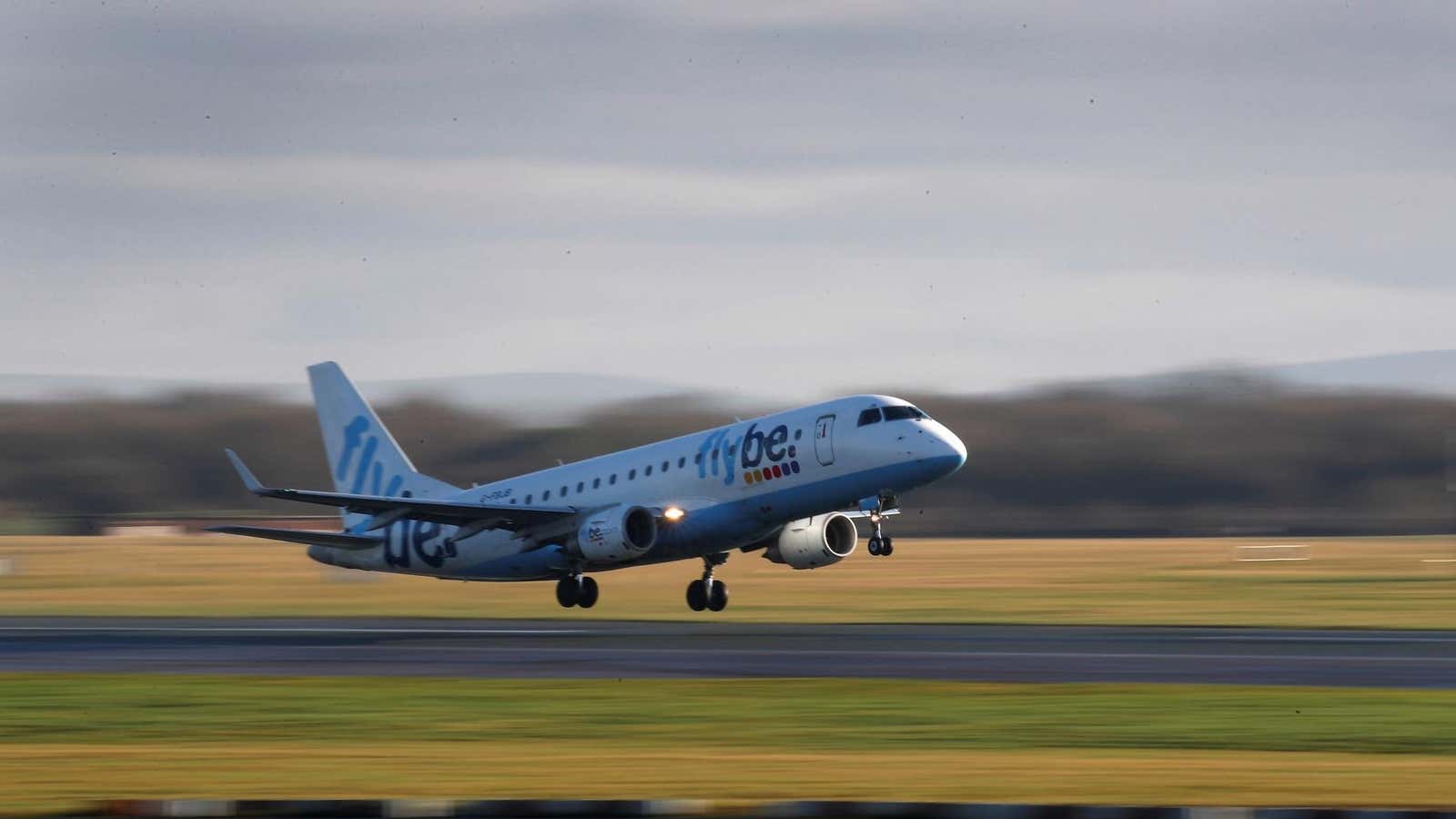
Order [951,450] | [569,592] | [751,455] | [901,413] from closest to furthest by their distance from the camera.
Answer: [951,450], [901,413], [751,455], [569,592]

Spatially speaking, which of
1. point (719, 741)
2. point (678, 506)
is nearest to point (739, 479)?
point (678, 506)

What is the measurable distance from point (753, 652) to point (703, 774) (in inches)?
652

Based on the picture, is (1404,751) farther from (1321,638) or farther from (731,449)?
(731,449)

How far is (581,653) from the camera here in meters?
34.9

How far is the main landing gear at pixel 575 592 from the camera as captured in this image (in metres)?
48.5

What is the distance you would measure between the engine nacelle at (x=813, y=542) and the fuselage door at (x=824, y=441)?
3.50m

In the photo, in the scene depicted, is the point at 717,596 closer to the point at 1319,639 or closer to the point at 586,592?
the point at 586,592

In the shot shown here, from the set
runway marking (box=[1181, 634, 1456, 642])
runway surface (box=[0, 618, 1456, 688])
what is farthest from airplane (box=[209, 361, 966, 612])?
runway marking (box=[1181, 634, 1456, 642])

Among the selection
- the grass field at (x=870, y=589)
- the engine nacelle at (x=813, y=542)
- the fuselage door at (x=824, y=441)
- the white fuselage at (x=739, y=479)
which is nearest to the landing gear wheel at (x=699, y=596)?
the grass field at (x=870, y=589)

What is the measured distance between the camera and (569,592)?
48.5 meters

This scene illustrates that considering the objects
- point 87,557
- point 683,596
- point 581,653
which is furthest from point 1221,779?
point 87,557

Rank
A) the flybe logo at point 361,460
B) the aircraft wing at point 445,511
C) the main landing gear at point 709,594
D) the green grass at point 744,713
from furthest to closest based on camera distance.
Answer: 1. the flybe logo at point 361,460
2. the main landing gear at point 709,594
3. the aircraft wing at point 445,511
4. the green grass at point 744,713

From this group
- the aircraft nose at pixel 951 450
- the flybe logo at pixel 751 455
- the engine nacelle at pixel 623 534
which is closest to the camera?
the aircraft nose at pixel 951 450

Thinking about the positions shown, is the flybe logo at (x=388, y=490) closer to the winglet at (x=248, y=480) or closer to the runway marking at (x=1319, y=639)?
the winglet at (x=248, y=480)
